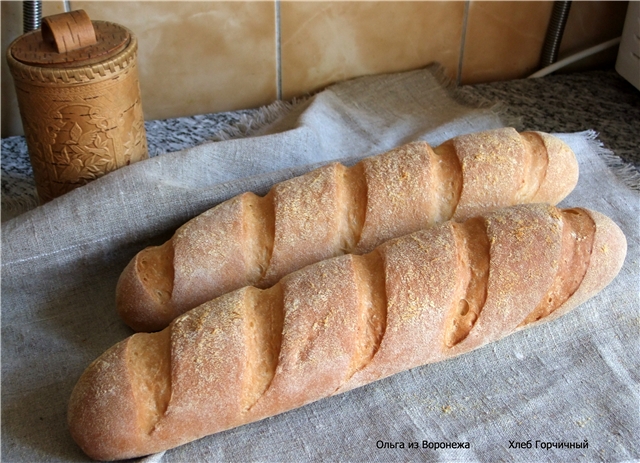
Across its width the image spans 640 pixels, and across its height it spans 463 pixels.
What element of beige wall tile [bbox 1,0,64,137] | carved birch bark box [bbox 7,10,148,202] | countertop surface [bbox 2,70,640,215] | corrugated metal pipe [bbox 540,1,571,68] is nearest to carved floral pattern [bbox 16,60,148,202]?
carved birch bark box [bbox 7,10,148,202]

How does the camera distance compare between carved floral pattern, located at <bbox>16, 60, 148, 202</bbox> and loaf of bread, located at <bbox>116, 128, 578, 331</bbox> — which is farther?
carved floral pattern, located at <bbox>16, 60, 148, 202</bbox>

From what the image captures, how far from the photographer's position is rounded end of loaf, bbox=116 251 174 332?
105 centimetres

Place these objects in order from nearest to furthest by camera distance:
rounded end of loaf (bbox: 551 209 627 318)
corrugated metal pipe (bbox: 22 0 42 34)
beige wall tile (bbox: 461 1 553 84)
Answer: rounded end of loaf (bbox: 551 209 627 318) < corrugated metal pipe (bbox: 22 0 42 34) < beige wall tile (bbox: 461 1 553 84)

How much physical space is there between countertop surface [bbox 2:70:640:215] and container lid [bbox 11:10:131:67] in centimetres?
39

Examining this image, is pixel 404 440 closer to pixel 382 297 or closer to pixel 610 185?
pixel 382 297

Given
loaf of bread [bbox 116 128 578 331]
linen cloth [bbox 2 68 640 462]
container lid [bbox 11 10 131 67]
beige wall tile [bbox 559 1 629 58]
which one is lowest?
linen cloth [bbox 2 68 640 462]

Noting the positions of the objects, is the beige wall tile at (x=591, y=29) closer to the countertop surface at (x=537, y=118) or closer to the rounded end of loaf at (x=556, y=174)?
the countertop surface at (x=537, y=118)

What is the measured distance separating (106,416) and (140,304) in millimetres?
230

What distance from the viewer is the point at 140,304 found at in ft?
3.45

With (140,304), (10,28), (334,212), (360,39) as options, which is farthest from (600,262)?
(10,28)

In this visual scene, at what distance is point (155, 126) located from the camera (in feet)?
5.44

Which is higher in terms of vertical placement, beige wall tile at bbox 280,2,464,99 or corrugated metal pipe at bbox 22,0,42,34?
corrugated metal pipe at bbox 22,0,42,34

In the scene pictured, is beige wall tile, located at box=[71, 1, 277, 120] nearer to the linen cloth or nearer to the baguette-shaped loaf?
the linen cloth

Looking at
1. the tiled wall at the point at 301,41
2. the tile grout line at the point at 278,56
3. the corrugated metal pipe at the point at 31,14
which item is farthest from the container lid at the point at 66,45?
the tile grout line at the point at 278,56
